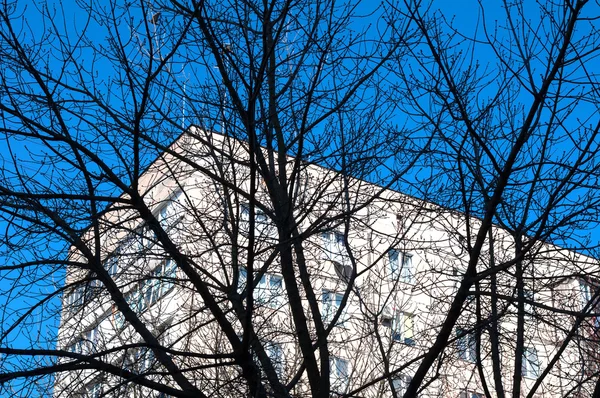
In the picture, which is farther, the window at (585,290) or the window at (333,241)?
the window at (333,241)

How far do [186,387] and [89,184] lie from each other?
5.14 ft

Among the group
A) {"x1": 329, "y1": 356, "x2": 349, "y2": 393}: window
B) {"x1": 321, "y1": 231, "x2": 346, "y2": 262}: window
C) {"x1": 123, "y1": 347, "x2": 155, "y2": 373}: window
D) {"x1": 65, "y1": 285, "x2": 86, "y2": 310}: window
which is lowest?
{"x1": 123, "y1": 347, "x2": 155, "y2": 373}: window

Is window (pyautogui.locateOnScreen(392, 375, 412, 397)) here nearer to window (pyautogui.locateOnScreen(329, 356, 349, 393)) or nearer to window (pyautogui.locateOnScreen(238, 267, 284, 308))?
window (pyautogui.locateOnScreen(329, 356, 349, 393))

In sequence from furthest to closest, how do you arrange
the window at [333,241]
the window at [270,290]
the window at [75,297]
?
1. the window at [270,290]
2. the window at [333,241]
3. the window at [75,297]

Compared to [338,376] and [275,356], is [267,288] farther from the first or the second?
[338,376]

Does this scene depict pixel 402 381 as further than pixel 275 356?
Yes

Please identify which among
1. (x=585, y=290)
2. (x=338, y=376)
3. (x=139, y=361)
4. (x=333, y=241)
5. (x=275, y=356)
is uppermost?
(x=338, y=376)

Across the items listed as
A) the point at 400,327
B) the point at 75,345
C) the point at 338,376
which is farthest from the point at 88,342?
the point at 338,376

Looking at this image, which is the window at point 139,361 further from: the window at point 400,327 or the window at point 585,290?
the window at point 585,290


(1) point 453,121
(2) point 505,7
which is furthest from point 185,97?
(2) point 505,7

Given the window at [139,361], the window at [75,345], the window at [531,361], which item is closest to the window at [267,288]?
the window at [139,361]

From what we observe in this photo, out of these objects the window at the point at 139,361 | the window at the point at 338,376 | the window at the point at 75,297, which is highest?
the window at the point at 338,376

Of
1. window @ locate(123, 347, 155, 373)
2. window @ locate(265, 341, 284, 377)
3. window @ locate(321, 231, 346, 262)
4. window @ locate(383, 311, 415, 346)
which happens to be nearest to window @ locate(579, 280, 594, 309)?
window @ locate(383, 311, 415, 346)

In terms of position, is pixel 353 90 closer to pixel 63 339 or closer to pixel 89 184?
pixel 89 184
